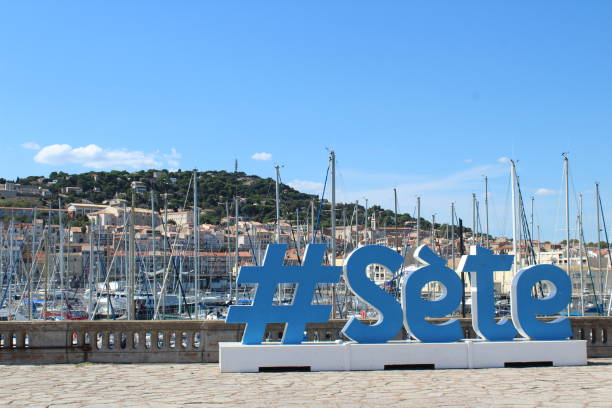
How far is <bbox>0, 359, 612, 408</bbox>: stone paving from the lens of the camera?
13.4 metres

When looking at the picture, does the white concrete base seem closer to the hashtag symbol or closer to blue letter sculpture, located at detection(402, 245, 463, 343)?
blue letter sculpture, located at detection(402, 245, 463, 343)

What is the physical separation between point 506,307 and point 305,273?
53213 mm

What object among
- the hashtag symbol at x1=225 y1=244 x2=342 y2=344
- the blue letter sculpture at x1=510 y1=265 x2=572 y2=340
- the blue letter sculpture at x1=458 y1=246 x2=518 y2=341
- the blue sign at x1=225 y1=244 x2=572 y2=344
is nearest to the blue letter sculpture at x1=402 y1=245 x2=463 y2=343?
the blue sign at x1=225 y1=244 x2=572 y2=344

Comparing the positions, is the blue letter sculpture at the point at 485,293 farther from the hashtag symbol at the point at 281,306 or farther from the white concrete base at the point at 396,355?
the hashtag symbol at the point at 281,306

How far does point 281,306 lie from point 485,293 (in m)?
5.18

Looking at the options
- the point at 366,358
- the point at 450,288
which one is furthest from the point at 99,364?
the point at 450,288

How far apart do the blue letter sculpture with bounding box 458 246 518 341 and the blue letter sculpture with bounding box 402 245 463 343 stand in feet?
1.93

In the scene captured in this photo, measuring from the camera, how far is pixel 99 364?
18312 millimetres

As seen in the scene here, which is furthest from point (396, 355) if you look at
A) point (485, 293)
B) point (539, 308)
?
point (539, 308)

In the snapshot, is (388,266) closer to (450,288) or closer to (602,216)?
(450,288)

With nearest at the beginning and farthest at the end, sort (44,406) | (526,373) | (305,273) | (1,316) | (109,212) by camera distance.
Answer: (44,406)
(526,373)
(305,273)
(1,316)
(109,212)

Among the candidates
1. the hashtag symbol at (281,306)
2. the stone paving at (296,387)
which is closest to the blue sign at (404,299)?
the hashtag symbol at (281,306)

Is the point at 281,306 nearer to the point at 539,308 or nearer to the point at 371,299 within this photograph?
the point at 371,299

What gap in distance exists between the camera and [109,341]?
1858 centimetres
